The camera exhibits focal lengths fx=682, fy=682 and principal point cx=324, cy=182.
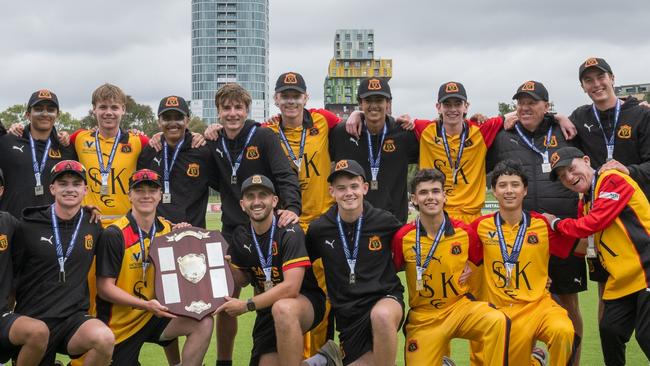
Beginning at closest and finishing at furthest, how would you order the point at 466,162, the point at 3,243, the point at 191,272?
the point at 3,243 < the point at 191,272 < the point at 466,162

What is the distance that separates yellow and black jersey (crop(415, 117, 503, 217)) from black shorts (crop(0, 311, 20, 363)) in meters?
4.19

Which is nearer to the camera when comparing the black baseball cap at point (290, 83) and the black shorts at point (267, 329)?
the black shorts at point (267, 329)

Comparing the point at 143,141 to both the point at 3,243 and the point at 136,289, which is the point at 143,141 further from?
the point at 3,243

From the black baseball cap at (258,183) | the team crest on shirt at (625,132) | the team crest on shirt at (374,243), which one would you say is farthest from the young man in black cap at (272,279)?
the team crest on shirt at (625,132)

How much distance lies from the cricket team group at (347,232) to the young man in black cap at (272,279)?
2 centimetres

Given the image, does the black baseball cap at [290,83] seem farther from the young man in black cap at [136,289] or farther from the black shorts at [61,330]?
the black shorts at [61,330]

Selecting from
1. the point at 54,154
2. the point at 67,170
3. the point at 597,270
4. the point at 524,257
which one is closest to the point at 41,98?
the point at 54,154

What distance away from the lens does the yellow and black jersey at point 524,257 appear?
6.06 meters

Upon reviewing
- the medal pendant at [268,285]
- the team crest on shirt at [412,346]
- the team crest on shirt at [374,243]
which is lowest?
the team crest on shirt at [412,346]

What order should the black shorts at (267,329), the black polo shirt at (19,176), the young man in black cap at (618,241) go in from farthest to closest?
the black polo shirt at (19,176)
the black shorts at (267,329)
the young man in black cap at (618,241)

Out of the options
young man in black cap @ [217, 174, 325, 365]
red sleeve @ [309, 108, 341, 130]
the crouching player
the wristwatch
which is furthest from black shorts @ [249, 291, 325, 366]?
red sleeve @ [309, 108, 341, 130]

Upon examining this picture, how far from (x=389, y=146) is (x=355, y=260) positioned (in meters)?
1.67

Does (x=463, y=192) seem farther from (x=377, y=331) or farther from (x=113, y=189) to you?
(x=113, y=189)

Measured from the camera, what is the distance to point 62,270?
5.84 meters
